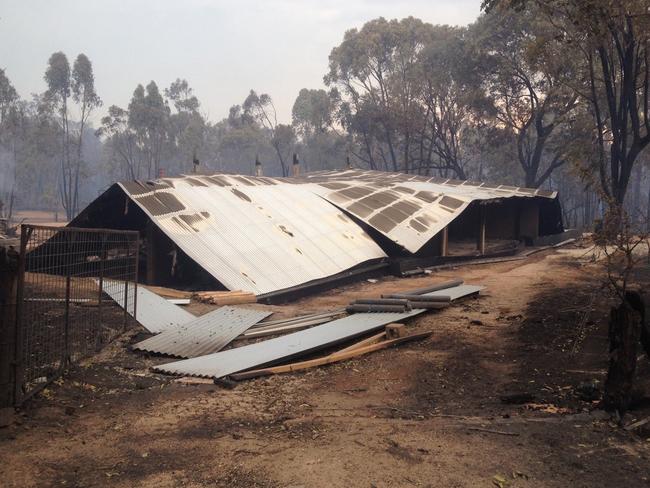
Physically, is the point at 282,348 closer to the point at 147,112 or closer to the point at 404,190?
the point at 404,190

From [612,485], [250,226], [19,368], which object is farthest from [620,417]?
[250,226]

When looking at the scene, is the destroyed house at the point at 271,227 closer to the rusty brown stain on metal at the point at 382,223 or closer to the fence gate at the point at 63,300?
the rusty brown stain on metal at the point at 382,223

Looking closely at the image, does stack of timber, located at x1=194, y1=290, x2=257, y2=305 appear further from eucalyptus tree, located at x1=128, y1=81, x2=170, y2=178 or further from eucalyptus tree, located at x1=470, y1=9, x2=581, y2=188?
eucalyptus tree, located at x1=128, y1=81, x2=170, y2=178

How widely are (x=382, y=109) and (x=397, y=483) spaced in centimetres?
4319

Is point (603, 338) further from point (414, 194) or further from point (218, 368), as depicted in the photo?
point (414, 194)

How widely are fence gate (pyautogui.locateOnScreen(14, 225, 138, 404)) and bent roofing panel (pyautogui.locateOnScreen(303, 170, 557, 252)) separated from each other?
10427 millimetres

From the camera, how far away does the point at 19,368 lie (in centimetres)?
477

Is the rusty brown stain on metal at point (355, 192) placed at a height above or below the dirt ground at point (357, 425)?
above

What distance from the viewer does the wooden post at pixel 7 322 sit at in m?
4.64

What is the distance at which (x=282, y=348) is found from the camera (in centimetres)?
745

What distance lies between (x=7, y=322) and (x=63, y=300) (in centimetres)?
325

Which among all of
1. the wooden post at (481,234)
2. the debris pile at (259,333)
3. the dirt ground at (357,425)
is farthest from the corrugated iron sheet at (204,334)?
the wooden post at (481,234)

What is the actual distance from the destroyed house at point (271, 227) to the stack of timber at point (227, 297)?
0.29 m

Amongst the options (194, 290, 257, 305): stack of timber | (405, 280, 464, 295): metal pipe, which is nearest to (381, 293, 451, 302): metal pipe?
(405, 280, 464, 295): metal pipe
